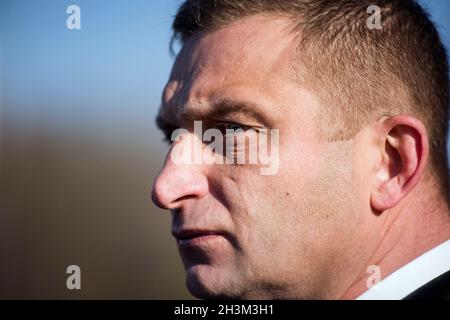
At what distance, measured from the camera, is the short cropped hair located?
222 centimetres

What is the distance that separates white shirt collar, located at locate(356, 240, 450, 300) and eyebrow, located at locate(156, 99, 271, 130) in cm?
71

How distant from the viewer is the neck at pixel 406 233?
2189mm

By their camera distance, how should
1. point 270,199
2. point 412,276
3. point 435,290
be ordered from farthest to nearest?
1. point 270,199
2. point 412,276
3. point 435,290

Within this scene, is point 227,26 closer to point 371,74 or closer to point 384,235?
point 371,74

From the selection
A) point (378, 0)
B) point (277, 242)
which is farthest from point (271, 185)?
point (378, 0)

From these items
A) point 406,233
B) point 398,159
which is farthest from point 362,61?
point 406,233

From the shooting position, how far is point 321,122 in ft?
7.19

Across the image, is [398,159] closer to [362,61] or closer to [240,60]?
[362,61]

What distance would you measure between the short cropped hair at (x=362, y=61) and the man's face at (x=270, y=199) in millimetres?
71

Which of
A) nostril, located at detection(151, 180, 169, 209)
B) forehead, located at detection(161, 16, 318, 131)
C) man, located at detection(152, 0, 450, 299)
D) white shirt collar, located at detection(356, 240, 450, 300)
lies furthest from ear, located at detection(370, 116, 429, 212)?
nostril, located at detection(151, 180, 169, 209)

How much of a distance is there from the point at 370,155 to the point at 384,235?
0.31 metres

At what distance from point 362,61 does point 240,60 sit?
1.55 ft

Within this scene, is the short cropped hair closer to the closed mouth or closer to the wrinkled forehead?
the wrinkled forehead

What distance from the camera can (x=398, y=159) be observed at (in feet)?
7.12
